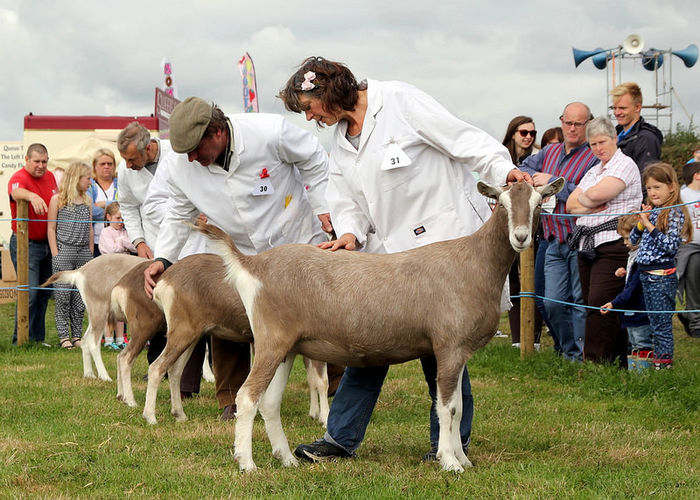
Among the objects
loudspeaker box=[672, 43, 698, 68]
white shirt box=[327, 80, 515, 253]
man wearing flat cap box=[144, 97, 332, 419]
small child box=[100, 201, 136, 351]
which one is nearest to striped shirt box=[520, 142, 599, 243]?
man wearing flat cap box=[144, 97, 332, 419]

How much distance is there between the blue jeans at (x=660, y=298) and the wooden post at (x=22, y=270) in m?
7.95

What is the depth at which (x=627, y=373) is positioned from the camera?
7.30m

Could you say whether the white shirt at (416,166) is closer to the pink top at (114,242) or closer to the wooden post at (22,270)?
the pink top at (114,242)

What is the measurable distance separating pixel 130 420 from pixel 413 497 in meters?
3.20

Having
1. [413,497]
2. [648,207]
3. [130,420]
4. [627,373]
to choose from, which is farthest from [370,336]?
[648,207]

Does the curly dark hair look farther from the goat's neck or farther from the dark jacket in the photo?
the dark jacket

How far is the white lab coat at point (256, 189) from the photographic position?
6102mm

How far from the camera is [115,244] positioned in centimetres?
1137

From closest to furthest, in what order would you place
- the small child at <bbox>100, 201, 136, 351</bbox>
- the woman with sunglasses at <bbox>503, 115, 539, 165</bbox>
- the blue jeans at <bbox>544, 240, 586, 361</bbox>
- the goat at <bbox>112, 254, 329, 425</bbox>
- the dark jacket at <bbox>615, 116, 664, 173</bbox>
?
the goat at <bbox>112, 254, 329, 425</bbox> < the dark jacket at <bbox>615, 116, 664, 173</bbox> < the blue jeans at <bbox>544, 240, 586, 361</bbox> < the woman with sunglasses at <bbox>503, 115, 539, 165</bbox> < the small child at <bbox>100, 201, 136, 351</bbox>

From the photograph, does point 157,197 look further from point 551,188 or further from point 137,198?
point 551,188

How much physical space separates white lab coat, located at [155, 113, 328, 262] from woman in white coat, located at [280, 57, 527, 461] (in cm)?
115

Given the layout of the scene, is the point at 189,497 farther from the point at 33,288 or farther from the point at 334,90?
the point at 33,288

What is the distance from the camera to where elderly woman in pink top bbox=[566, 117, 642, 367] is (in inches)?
295

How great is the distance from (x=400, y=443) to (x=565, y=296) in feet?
12.2
